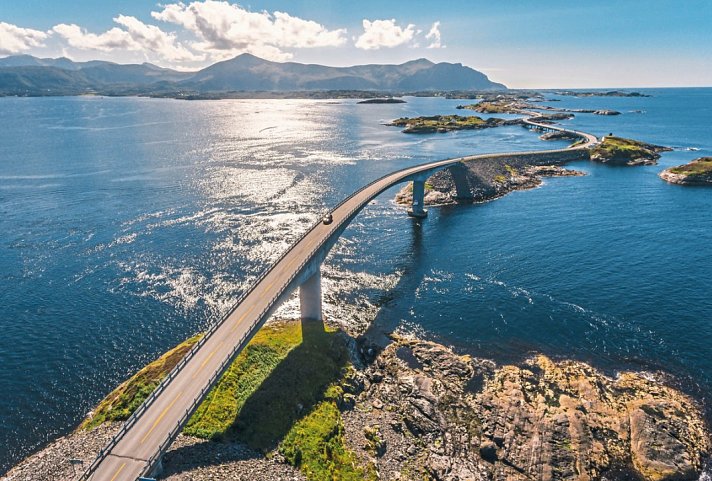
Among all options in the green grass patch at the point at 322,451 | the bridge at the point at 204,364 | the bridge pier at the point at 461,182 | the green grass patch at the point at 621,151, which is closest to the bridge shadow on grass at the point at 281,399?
the green grass patch at the point at 322,451

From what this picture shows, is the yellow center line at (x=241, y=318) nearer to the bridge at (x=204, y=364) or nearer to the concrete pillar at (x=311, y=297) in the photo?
the bridge at (x=204, y=364)

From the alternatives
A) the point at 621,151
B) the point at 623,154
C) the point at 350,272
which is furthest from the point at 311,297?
the point at 621,151

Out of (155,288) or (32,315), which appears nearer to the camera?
(32,315)

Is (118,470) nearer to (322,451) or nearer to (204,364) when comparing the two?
(204,364)

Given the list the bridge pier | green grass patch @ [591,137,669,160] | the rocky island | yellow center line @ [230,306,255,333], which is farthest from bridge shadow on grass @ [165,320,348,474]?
green grass patch @ [591,137,669,160]

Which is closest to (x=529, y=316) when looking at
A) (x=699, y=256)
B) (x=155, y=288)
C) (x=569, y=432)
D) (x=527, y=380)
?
(x=527, y=380)

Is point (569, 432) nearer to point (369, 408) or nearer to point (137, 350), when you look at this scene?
point (369, 408)
